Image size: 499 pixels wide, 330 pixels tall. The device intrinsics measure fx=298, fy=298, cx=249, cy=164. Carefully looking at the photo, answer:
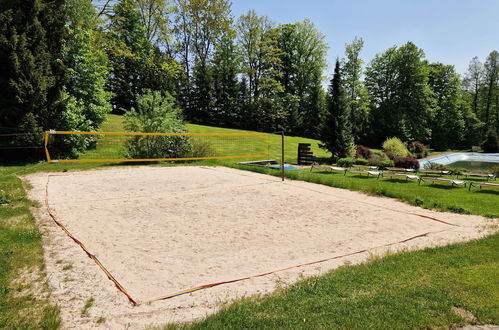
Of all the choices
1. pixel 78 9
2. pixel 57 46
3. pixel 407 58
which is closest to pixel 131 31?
pixel 78 9

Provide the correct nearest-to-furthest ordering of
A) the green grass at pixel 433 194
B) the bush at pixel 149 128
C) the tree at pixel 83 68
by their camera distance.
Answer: the green grass at pixel 433 194 < the bush at pixel 149 128 < the tree at pixel 83 68

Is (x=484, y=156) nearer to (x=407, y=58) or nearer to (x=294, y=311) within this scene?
(x=407, y=58)

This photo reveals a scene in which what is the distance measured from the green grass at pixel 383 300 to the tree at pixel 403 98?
37295mm

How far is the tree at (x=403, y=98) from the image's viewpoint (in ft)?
125

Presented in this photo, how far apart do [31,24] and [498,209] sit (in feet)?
60.3

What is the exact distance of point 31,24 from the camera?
43.1 feet

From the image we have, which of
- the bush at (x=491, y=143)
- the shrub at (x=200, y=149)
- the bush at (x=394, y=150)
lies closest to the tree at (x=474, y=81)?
the bush at (x=491, y=143)

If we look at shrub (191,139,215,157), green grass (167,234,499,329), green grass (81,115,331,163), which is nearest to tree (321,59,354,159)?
green grass (81,115,331,163)

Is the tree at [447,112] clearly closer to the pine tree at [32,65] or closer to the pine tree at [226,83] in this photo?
the pine tree at [226,83]

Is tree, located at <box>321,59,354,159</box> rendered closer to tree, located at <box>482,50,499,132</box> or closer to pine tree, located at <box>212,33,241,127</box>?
pine tree, located at <box>212,33,241,127</box>

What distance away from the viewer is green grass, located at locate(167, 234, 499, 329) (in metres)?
2.79

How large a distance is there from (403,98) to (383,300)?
42500 millimetres

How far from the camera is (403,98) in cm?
3969

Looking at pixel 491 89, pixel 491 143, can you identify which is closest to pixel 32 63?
pixel 491 143
